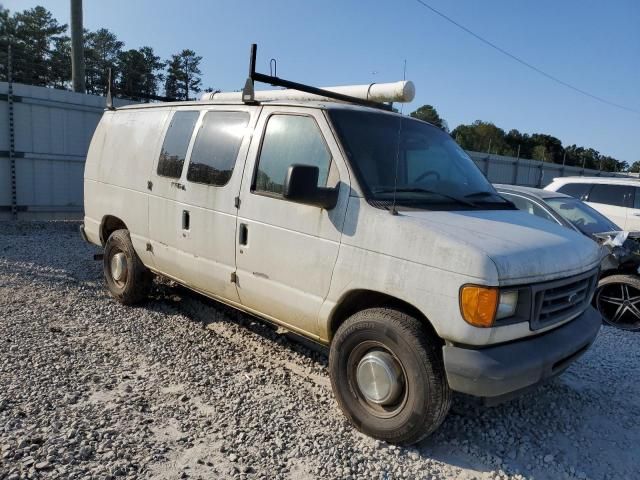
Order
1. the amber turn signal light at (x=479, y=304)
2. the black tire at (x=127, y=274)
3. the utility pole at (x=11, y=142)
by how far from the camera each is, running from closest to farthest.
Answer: the amber turn signal light at (x=479, y=304) → the black tire at (x=127, y=274) → the utility pole at (x=11, y=142)

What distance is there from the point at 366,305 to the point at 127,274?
3.24 m

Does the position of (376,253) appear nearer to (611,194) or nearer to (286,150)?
(286,150)

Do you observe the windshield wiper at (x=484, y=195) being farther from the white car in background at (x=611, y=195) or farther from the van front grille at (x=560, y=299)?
the white car in background at (x=611, y=195)

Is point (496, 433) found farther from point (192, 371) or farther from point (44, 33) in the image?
point (44, 33)

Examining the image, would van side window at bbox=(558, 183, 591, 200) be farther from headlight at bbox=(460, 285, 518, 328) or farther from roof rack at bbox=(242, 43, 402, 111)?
headlight at bbox=(460, 285, 518, 328)

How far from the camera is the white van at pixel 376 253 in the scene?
2.93 meters

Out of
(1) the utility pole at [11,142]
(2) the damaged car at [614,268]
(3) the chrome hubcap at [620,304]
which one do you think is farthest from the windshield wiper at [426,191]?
(1) the utility pole at [11,142]

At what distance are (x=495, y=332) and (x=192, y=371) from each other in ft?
8.06

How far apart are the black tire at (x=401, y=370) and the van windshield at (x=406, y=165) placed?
0.83 m

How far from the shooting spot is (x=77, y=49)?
11.3m

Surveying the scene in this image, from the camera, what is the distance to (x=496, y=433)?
3.52 metres

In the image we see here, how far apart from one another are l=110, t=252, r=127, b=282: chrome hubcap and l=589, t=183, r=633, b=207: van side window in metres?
8.82

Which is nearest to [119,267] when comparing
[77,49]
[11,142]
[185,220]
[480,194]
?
[185,220]

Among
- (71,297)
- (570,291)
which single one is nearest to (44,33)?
(71,297)
